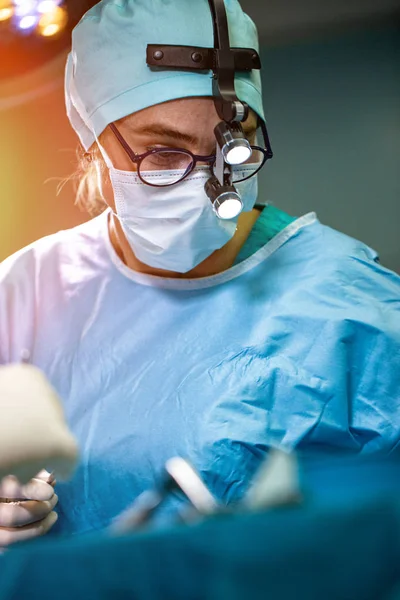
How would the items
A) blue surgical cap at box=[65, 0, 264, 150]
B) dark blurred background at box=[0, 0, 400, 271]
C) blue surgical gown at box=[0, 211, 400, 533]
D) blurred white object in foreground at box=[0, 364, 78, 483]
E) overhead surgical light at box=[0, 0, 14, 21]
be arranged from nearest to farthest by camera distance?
blurred white object in foreground at box=[0, 364, 78, 483], blue surgical gown at box=[0, 211, 400, 533], blue surgical cap at box=[65, 0, 264, 150], overhead surgical light at box=[0, 0, 14, 21], dark blurred background at box=[0, 0, 400, 271]

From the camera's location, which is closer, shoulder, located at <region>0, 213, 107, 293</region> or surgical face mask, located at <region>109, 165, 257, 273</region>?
surgical face mask, located at <region>109, 165, 257, 273</region>

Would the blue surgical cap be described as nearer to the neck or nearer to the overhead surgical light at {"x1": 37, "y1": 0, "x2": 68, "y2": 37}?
the overhead surgical light at {"x1": 37, "y1": 0, "x2": 68, "y2": 37}

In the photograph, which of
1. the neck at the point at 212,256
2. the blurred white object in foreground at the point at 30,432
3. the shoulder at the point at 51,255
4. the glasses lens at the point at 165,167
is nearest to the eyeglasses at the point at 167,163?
the glasses lens at the point at 165,167

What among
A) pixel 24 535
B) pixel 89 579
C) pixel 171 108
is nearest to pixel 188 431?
pixel 24 535

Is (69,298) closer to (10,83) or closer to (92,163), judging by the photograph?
(92,163)

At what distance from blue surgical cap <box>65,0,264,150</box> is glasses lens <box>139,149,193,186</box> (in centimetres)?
9

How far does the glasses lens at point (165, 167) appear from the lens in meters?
1.10

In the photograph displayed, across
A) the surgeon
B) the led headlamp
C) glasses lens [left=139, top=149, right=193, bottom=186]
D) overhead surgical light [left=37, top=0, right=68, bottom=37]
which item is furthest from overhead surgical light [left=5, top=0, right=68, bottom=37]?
glasses lens [left=139, top=149, right=193, bottom=186]

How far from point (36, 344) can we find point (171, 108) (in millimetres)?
551

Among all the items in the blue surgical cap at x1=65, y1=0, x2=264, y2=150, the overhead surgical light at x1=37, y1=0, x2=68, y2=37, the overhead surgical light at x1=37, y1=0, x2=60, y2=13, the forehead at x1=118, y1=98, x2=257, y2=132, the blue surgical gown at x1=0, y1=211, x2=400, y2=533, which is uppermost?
the overhead surgical light at x1=37, y1=0, x2=60, y2=13

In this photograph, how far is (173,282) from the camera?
48.8 inches

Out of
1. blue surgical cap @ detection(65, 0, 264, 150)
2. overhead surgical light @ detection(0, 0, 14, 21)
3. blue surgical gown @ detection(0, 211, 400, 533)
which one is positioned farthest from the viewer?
overhead surgical light @ detection(0, 0, 14, 21)

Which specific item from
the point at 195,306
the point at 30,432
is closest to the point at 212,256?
the point at 195,306

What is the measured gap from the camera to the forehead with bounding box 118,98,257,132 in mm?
1102
